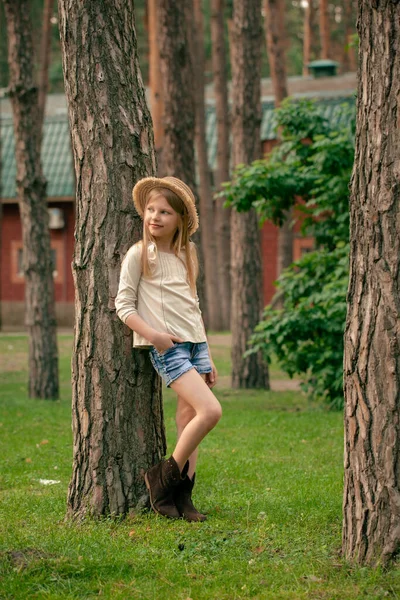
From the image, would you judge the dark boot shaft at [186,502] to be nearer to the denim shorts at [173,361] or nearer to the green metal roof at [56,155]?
the denim shorts at [173,361]

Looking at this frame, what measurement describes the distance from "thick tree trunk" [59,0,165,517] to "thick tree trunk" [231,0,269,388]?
28.8ft

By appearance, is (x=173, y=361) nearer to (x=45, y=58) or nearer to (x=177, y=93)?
(x=177, y=93)

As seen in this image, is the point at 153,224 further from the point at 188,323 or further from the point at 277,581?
the point at 277,581

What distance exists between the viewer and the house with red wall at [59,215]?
107 ft

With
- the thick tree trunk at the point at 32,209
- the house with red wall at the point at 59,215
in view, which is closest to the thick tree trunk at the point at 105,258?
the thick tree trunk at the point at 32,209

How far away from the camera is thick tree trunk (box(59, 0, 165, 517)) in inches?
233

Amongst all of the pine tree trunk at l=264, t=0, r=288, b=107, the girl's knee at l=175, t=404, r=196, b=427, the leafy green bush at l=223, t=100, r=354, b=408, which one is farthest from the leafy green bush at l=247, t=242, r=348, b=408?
the pine tree trunk at l=264, t=0, r=288, b=107

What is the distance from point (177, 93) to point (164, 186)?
340 inches

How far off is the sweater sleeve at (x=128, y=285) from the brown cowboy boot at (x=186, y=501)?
40.9 inches

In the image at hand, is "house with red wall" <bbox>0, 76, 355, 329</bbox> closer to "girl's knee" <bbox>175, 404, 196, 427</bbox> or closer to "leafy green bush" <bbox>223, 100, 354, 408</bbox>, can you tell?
"leafy green bush" <bbox>223, 100, 354, 408</bbox>

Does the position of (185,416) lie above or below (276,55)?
below

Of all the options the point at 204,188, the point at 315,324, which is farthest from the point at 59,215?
the point at 315,324

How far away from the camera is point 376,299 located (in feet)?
15.7

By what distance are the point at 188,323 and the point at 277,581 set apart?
171 cm
